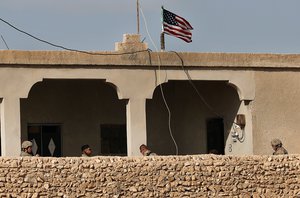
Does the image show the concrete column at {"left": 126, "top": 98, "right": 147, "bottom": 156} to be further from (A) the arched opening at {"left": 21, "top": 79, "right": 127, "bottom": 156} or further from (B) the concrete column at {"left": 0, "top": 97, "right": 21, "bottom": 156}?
(B) the concrete column at {"left": 0, "top": 97, "right": 21, "bottom": 156}

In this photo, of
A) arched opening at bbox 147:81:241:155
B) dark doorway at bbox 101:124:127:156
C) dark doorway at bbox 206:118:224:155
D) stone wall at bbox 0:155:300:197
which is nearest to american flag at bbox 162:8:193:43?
arched opening at bbox 147:81:241:155

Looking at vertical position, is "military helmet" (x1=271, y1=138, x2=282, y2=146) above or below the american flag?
below

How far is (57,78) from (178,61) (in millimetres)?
3037

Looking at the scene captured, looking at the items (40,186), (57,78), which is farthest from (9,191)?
(57,78)

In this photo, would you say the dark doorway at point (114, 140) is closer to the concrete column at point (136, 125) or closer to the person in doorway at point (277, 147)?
the concrete column at point (136, 125)

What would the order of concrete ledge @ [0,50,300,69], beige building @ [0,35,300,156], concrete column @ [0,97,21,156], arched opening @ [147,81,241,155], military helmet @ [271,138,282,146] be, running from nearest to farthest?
1. military helmet @ [271,138,282,146]
2. concrete column @ [0,97,21,156]
3. concrete ledge @ [0,50,300,69]
4. beige building @ [0,35,300,156]
5. arched opening @ [147,81,241,155]

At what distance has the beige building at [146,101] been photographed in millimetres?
34656

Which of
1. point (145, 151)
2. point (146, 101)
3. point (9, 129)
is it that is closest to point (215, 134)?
point (146, 101)

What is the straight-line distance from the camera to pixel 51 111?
1458 inches

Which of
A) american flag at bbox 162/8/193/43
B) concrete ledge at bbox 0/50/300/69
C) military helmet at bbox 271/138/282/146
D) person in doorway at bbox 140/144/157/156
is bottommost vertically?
person in doorway at bbox 140/144/157/156

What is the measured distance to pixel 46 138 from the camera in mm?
37031

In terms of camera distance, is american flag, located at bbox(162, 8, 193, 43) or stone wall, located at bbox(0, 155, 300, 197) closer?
stone wall, located at bbox(0, 155, 300, 197)

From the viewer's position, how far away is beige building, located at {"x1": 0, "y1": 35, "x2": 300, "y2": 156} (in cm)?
3466

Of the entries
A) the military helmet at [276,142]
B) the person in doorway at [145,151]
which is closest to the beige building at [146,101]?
the person in doorway at [145,151]
